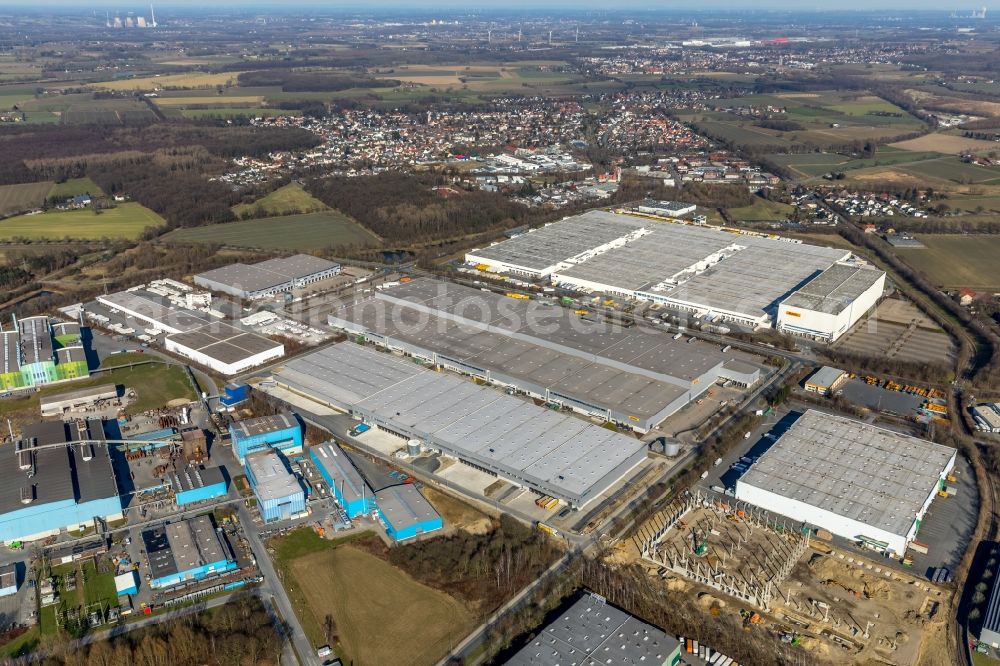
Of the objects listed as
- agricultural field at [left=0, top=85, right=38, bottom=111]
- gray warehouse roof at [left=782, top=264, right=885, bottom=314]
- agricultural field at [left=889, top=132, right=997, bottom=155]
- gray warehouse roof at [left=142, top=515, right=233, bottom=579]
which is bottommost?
gray warehouse roof at [left=142, top=515, right=233, bottom=579]

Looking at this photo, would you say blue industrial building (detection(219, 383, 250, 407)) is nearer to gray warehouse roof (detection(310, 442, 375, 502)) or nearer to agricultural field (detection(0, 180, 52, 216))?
gray warehouse roof (detection(310, 442, 375, 502))

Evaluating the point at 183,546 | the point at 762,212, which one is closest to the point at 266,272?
the point at 183,546

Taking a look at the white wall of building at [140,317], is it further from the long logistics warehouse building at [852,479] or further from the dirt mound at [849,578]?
the dirt mound at [849,578]

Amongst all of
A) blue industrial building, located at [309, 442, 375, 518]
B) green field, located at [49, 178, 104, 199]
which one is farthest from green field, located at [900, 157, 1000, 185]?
green field, located at [49, 178, 104, 199]

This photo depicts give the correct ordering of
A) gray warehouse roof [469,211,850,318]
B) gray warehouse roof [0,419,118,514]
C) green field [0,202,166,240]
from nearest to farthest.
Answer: gray warehouse roof [0,419,118,514] < gray warehouse roof [469,211,850,318] < green field [0,202,166,240]

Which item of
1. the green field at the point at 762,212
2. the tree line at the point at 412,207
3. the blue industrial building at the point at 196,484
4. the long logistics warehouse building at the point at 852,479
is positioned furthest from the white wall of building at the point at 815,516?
the green field at the point at 762,212

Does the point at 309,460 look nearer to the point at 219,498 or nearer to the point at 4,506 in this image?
the point at 219,498

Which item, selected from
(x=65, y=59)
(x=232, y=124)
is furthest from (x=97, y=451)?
(x=65, y=59)

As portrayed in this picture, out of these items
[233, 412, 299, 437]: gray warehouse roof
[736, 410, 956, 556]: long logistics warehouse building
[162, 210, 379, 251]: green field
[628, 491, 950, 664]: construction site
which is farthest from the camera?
[162, 210, 379, 251]: green field
